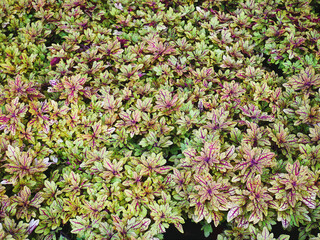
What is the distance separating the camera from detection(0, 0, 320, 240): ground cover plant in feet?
6.18

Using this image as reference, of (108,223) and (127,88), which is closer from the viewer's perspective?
(108,223)

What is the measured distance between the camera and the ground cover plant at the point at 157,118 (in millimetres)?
1883

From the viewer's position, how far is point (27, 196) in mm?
1905

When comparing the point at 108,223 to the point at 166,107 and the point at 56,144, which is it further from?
the point at 166,107

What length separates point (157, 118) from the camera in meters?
2.32

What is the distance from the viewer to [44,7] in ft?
10.4

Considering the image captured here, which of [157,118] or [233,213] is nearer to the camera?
[233,213]

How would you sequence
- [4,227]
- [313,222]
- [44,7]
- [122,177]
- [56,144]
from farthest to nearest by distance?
1. [44,7]
2. [56,144]
3. [122,177]
4. [313,222]
5. [4,227]

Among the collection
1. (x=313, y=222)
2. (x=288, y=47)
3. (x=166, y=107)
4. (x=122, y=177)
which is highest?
(x=288, y=47)

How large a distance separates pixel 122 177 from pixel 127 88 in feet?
2.76

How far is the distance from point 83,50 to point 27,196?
160 centimetres

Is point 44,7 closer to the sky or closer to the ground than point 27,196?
closer to the sky

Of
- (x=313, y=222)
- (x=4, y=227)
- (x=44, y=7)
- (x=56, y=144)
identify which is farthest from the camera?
(x=44, y=7)

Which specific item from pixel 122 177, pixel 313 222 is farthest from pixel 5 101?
pixel 313 222
